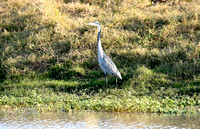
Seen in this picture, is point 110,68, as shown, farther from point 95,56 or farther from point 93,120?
point 93,120

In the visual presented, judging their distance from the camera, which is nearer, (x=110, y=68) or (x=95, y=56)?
(x=110, y=68)

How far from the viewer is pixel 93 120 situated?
6.42 meters

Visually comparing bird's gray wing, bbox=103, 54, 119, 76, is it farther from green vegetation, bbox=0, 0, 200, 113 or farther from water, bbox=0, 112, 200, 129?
water, bbox=0, 112, 200, 129

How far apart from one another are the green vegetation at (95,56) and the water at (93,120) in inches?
12.8

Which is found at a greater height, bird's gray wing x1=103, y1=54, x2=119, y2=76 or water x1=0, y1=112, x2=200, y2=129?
bird's gray wing x1=103, y1=54, x2=119, y2=76

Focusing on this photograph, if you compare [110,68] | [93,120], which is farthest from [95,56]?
[93,120]

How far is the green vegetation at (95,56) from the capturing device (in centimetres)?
795

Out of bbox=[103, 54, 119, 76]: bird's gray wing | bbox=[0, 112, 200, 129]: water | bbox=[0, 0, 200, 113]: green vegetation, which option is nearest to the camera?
bbox=[0, 112, 200, 129]: water

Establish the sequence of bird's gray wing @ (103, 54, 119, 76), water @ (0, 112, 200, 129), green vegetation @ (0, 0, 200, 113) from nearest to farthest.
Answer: water @ (0, 112, 200, 129), green vegetation @ (0, 0, 200, 113), bird's gray wing @ (103, 54, 119, 76)

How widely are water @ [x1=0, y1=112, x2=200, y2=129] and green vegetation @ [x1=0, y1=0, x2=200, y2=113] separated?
1.06 ft

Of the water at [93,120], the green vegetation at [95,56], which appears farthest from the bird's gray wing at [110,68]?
the water at [93,120]

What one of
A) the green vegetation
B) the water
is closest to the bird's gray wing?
the green vegetation

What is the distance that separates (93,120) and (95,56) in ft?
16.2

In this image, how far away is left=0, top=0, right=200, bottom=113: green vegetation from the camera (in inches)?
313
